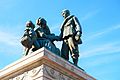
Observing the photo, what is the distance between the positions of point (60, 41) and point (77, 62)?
1.13 m

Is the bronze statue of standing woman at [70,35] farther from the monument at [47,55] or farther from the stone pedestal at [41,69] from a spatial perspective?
the stone pedestal at [41,69]

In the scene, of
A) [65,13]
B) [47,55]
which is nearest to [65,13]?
[65,13]

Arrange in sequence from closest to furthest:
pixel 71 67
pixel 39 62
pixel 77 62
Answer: pixel 39 62 → pixel 71 67 → pixel 77 62

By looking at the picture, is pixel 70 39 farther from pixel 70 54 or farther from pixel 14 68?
pixel 14 68

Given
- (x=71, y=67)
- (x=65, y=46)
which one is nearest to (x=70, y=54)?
(x=65, y=46)

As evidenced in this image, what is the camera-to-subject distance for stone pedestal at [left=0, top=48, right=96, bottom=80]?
1012cm

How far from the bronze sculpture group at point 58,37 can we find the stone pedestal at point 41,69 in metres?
0.69

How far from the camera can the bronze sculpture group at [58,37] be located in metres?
11.2

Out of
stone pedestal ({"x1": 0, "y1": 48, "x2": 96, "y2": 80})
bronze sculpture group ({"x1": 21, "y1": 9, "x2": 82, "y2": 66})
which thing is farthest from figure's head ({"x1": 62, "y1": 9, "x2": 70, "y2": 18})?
stone pedestal ({"x1": 0, "y1": 48, "x2": 96, "y2": 80})

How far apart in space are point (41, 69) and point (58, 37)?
2.61m

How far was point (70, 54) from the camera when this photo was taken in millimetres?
12078

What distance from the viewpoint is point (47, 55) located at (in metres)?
10.3

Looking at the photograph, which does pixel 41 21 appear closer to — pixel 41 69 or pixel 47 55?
pixel 47 55

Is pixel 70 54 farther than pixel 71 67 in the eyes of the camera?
Answer: Yes
